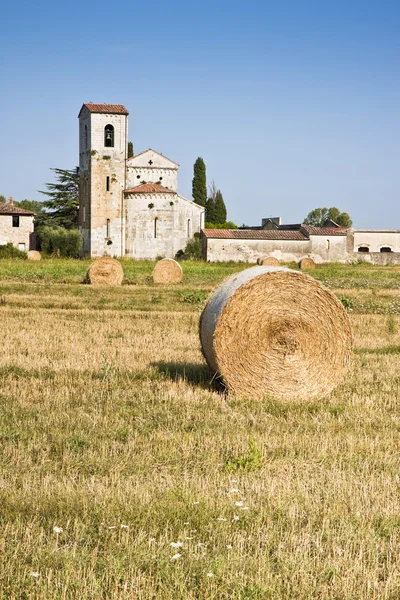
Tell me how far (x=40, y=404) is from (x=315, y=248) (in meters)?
55.9

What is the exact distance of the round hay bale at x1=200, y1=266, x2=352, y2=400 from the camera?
9.67 meters

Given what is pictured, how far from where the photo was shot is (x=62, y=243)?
59.0 meters

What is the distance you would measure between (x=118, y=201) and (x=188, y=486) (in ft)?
179

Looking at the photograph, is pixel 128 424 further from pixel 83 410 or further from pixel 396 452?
pixel 396 452

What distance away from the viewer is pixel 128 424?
7.86 meters

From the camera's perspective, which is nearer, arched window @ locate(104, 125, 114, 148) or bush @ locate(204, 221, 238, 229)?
arched window @ locate(104, 125, 114, 148)

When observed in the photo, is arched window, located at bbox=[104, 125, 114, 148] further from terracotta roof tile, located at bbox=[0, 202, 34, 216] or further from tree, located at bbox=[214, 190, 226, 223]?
tree, located at bbox=[214, 190, 226, 223]

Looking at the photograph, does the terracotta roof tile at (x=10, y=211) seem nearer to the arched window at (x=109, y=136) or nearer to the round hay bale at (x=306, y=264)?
the arched window at (x=109, y=136)

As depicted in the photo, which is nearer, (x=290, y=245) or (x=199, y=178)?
(x=290, y=245)

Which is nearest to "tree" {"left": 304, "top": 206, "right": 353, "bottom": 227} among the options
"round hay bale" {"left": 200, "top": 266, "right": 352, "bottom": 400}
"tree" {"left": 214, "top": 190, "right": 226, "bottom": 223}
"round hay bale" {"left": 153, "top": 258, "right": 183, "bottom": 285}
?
"tree" {"left": 214, "top": 190, "right": 226, "bottom": 223}

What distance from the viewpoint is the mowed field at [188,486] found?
4398mm

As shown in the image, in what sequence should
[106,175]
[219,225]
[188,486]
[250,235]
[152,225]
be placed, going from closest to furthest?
[188,486], [152,225], [106,175], [250,235], [219,225]

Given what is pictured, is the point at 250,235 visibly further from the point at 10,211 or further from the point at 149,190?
the point at 10,211

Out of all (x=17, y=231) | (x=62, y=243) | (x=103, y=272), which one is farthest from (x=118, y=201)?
(x=103, y=272)
